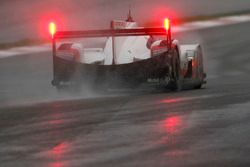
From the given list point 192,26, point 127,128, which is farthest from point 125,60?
point 192,26

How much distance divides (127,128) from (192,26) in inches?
778

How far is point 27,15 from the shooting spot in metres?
34.9

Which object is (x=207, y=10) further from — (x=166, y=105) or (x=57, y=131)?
(x=57, y=131)

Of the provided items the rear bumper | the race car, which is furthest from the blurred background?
the rear bumper

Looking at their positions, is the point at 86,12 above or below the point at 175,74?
above

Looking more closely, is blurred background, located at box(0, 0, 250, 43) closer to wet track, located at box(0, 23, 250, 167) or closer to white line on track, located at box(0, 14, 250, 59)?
white line on track, located at box(0, 14, 250, 59)

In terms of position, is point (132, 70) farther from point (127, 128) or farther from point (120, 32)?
point (127, 128)

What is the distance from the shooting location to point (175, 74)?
1602cm

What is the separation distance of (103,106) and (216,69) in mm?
10006

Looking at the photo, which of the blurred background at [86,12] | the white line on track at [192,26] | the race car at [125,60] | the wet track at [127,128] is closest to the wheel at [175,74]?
the race car at [125,60]

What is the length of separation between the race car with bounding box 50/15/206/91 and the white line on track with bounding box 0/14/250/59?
33.7ft

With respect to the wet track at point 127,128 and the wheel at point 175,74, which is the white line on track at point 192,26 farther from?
the wheel at point 175,74

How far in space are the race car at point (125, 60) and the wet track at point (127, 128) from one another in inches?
14.7

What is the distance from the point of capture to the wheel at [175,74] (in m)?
15.9
